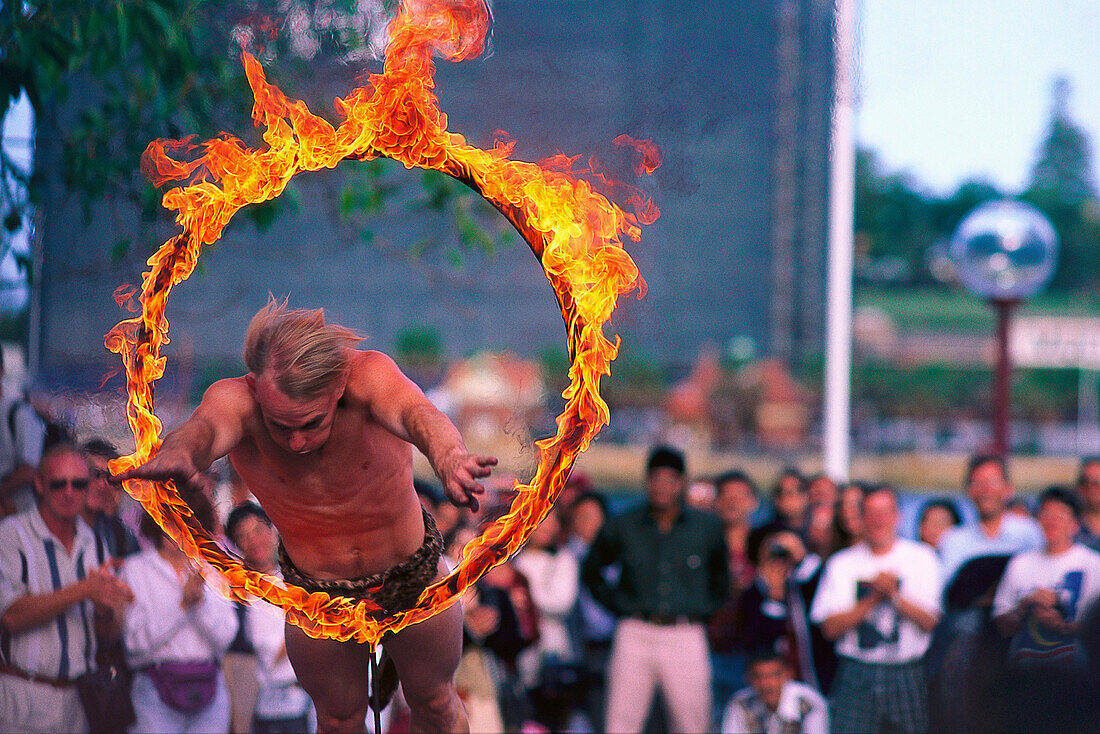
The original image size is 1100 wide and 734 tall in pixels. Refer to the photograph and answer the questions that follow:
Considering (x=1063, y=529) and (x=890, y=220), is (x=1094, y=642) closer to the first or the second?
(x=1063, y=529)

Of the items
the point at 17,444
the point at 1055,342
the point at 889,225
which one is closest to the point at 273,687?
the point at 17,444

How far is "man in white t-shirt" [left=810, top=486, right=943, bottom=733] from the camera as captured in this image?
3744 mm

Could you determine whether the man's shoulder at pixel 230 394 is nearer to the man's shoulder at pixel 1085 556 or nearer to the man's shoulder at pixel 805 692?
the man's shoulder at pixel 805 692

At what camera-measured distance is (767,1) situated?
5230 mm

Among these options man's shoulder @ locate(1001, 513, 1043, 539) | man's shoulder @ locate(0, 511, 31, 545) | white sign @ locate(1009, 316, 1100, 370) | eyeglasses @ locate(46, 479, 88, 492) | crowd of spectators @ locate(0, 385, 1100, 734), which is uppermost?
white sign @ locate(1009, 316, 1100, 370)

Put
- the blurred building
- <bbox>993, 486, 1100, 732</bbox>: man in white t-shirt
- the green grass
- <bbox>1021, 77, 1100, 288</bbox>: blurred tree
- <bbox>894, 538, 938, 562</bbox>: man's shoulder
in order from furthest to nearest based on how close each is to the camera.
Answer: the green grass
<bbox>1021, 77, 1100, 288</bbox>: blurred tree
<bbox>894, 538, 938, 562</bbox>: man's shoulder
<bbox>993, 486, 1100, 732</bbox>: man in white t-shirt
the blurred building

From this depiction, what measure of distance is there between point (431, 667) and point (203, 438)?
0.81 m

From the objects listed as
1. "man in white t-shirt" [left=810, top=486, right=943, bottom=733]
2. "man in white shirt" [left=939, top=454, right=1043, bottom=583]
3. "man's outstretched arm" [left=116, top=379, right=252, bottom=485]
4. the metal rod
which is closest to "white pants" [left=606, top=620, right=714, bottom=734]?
"man in white t-shirt" [left=810, top=486, right=943, bottom=733]

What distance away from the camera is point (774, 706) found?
3.81 m

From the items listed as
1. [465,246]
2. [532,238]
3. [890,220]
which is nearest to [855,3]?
[465,246]

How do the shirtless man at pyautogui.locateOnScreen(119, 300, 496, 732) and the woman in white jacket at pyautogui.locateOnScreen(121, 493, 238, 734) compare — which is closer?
the shirtless man at pyautogui.locateOnScreen(119, 300, 496, 732)

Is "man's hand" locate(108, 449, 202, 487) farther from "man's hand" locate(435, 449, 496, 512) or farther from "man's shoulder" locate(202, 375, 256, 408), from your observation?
"man's hand" locate(435, 449, 496, 512)

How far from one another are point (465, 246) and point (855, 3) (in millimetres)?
1965

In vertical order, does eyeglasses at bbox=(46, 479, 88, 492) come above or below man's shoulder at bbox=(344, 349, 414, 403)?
below
